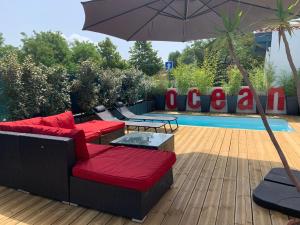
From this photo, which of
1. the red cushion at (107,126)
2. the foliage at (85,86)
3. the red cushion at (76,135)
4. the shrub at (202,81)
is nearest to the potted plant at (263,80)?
the shrub at (202,81)

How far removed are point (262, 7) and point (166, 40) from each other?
2124 mm

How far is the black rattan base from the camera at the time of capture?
258cm

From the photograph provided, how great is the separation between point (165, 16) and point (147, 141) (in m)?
2.39

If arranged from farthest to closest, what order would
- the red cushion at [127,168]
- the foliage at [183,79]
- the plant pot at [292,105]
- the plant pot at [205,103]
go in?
the foliage at [183,79] → the plant pot at [205,103] → the plant pot at [292,105] → the red cushion at [127,168]

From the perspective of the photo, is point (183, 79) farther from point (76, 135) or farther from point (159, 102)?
point (76, 135)

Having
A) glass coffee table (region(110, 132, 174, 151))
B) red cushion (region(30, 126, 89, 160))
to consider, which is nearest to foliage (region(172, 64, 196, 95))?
glass coffee table (region(110, 132, 174, 151))

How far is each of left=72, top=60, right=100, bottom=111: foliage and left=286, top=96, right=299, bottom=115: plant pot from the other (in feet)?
23.5

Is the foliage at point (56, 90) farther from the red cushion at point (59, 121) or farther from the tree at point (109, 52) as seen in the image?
the tree at point (109, 52)

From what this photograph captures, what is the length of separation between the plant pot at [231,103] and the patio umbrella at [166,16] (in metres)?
5.56

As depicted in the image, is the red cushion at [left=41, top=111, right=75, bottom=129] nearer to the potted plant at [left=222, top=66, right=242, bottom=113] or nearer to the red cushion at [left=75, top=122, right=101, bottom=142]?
the red cushion at [left=75, top=122, right=101, bottom=142]

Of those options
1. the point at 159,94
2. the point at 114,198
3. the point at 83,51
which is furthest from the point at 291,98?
the point at 83,51

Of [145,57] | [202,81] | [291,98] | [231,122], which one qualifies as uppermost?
[145,57]

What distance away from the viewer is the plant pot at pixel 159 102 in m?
11.2

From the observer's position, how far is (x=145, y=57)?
3312 cm
